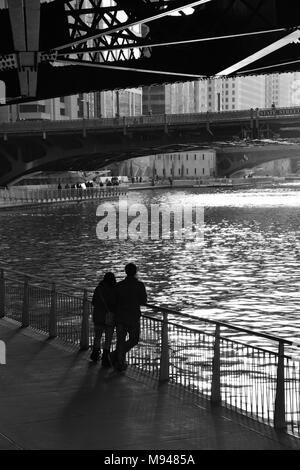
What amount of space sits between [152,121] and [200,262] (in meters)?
55.7

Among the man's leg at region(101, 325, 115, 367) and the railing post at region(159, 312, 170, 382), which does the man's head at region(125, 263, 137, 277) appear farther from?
the man's leg at region(101, 325, 115, 367)

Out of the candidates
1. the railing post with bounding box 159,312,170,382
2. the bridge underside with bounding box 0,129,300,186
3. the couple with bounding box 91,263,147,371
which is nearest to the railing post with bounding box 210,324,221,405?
the railing post with bounding box 159,312,170,382

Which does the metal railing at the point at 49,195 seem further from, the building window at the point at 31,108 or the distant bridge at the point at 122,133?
the building window at the point at 31,108

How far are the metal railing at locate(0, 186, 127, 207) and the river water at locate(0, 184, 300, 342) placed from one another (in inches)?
956

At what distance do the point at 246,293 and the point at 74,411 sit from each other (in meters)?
→ 18.7

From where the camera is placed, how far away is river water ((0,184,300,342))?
2720cm

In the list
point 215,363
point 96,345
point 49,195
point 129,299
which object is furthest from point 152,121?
point 215,363

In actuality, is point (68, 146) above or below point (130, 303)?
above

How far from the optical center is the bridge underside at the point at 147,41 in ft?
59.0

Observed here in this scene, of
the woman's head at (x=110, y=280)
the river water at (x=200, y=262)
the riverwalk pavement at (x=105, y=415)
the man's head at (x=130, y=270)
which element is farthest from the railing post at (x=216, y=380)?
the river water at (x=200, y=262)

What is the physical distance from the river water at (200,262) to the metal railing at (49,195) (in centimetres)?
2429

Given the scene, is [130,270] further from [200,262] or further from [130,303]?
[200,262]

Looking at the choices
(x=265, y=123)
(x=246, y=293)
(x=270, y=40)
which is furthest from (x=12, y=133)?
(x=270, y=40)

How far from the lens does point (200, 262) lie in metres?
41.6
